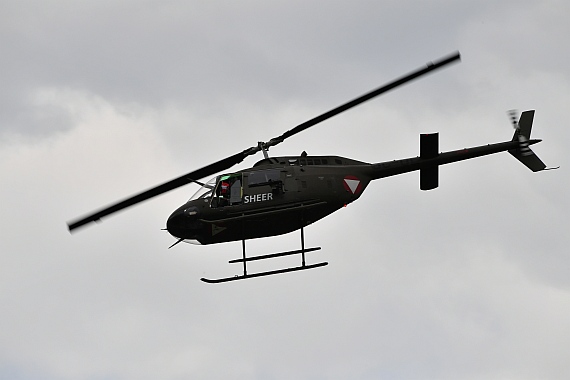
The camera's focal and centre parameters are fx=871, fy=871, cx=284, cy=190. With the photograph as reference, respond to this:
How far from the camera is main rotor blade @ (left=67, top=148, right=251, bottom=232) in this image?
22.6m

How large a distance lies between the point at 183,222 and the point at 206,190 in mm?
1130

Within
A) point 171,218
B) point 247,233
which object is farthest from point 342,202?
point 171,218

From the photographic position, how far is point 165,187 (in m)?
23.5

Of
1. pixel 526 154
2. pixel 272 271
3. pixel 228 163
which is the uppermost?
pixel 526 154

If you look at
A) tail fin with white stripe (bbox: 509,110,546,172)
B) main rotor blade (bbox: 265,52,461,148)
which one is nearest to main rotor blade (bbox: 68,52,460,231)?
main rotor blade (bbox: 265,52,461,148)

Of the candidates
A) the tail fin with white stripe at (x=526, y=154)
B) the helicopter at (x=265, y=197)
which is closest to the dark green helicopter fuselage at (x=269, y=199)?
the helicopter at (x=265, y=197)

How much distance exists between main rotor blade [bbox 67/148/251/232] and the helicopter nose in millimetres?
924

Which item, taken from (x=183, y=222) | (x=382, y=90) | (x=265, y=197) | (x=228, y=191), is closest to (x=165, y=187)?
(x=183, y=222)

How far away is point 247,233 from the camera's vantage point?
80.9 ft

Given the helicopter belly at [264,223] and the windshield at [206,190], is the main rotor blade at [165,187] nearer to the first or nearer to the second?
the windshield at [206,190]

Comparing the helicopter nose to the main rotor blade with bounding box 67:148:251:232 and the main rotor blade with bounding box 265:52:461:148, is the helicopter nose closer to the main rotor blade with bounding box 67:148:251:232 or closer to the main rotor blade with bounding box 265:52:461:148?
the main rotor blade with bounding box 67:148:251:232

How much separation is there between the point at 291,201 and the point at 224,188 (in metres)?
1.93

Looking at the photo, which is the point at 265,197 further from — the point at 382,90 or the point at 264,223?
the point at 382,90

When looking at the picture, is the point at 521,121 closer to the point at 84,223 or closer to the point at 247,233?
the point at 247,233
